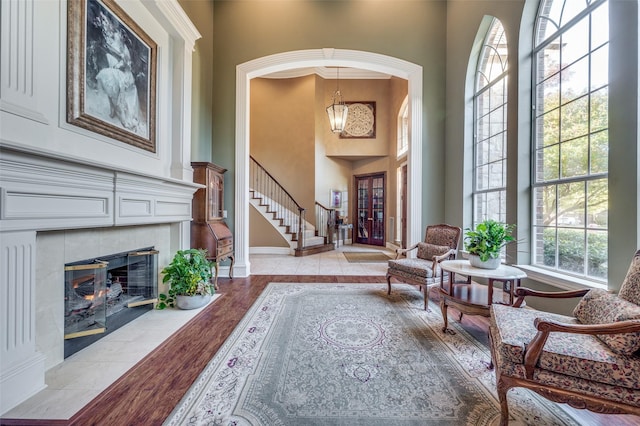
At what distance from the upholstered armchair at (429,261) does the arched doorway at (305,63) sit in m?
0.94

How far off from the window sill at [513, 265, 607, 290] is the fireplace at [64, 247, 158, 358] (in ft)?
14.1

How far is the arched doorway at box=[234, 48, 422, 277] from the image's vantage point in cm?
455

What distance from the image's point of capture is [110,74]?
242cm

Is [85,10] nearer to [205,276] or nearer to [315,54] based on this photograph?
[205,276]

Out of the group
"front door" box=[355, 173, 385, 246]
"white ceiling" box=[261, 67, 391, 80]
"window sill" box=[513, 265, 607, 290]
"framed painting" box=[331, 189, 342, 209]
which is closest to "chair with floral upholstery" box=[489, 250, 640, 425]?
"window sill" box=[513, 265, 607, 290]

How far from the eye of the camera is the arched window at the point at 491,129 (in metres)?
3.53

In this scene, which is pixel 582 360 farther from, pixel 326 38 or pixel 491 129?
pixel 326 38

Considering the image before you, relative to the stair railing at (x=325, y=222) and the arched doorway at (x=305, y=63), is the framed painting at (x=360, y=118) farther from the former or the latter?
the arched doorway at (x=305, y=63)

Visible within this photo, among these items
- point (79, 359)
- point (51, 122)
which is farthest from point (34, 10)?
point (79, 359)

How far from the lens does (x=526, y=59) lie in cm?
306

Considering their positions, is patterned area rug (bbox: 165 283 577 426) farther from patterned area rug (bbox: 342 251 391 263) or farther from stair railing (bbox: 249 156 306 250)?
stair railing (bbox: 249 156 306 250)

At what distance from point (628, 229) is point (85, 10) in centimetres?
472

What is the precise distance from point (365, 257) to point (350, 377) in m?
4.88

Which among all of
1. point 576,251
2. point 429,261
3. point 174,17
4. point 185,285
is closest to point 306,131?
point 174,17
